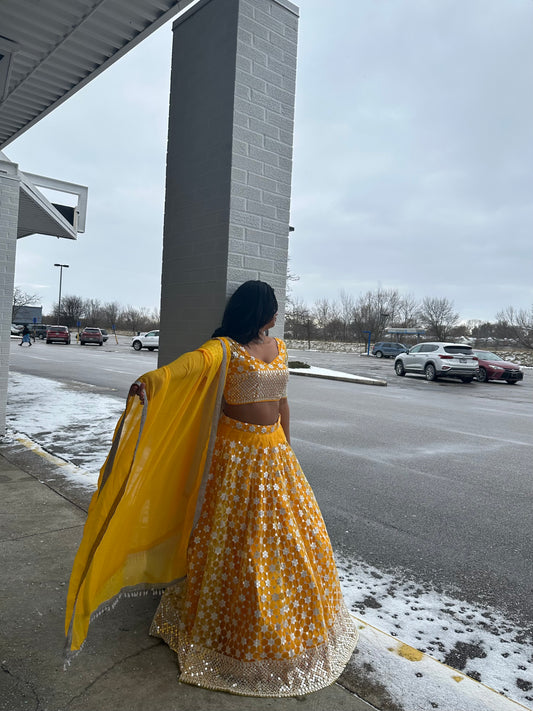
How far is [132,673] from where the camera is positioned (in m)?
2.20

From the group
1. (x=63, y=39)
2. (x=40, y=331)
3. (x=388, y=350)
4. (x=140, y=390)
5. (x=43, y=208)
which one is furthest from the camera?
(x=40, y=331)

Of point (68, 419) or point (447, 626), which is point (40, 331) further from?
point (447, 626)

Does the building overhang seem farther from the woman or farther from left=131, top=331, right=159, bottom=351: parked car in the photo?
left=131, top=331, right=159, bottom=351: parked car

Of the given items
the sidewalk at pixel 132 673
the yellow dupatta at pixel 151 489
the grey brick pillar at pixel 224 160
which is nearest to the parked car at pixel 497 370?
the grey brick pillar at pixel 224 160

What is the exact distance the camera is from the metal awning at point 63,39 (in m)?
3.83

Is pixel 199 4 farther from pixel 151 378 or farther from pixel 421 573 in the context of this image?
pixel 421 573

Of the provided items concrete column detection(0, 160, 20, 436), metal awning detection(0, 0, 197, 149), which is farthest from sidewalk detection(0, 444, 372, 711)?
metal awning detection(0, 0, 197, 149)

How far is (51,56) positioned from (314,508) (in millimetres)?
4415

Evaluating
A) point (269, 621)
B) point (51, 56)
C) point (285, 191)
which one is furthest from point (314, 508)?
point (51, 56)

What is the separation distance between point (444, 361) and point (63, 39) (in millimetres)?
18019

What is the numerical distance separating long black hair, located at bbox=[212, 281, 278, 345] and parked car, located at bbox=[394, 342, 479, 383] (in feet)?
61.0

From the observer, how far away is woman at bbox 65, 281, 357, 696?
7.17 feet

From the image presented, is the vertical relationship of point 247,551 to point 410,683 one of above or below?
above

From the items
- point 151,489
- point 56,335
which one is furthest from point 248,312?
point 56,335
